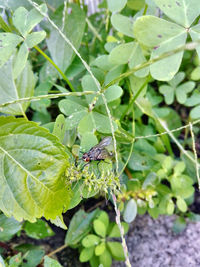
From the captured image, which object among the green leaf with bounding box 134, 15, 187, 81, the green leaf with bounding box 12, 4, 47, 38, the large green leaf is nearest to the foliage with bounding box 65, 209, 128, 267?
the large green leaf

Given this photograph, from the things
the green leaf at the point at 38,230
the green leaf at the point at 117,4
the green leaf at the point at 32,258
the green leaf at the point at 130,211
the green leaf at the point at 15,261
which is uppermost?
the green leaf at the point at 117,4

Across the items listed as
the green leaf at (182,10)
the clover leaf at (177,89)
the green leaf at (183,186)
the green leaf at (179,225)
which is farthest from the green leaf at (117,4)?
the green leaf at (179,225)

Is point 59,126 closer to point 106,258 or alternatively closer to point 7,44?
point 7,44

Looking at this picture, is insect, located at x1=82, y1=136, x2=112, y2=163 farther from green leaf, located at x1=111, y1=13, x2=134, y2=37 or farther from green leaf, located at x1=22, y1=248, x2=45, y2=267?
green leaf, located at x1=22, y1=248, x2=45, y2=267

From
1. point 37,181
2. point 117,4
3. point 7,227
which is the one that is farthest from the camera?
point 7,227

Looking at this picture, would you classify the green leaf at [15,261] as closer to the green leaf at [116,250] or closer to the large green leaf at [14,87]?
the green leaf at [116,250]

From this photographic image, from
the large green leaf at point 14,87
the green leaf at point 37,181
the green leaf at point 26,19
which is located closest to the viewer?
the green leaf at point 37,181

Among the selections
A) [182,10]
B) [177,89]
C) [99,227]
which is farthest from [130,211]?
[182,10]
